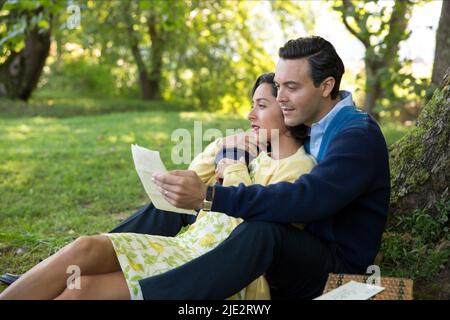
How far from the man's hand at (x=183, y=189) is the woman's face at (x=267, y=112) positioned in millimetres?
626

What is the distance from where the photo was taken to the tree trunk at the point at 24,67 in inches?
481

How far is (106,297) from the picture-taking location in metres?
2.51

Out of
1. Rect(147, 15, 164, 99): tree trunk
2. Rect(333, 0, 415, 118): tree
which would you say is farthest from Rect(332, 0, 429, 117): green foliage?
Rect(147, 15, 164, 99): tree trunk

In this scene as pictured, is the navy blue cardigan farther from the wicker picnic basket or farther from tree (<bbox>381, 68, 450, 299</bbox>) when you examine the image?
tree (<bbox>381, 68, 450, 299</bbox>)

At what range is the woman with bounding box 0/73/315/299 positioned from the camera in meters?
2.47

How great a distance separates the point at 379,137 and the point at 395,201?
2.55ft

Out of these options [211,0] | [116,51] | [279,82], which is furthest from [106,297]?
[116,51]

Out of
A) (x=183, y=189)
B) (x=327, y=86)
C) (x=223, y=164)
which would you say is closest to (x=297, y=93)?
(x=327, y=86)

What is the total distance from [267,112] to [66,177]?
4113 mm

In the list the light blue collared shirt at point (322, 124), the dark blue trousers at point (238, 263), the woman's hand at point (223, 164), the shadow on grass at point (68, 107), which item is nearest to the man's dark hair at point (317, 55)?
the light blue collared shirt at point (322, 124)

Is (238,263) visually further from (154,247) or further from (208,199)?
(154,247)

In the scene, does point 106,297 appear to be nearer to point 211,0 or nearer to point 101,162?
point 101,162

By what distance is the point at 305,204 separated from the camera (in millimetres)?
2369

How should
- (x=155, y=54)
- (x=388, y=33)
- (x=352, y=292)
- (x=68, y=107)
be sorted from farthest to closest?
1. (x=155, y=54)
2. (x=68, y=107)
3. (x=388, y=33)
4. (x=352, y=292)
